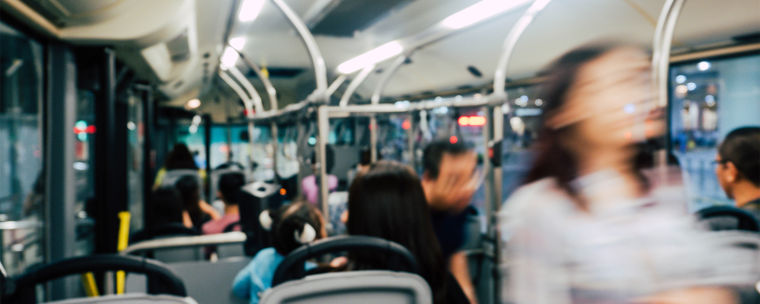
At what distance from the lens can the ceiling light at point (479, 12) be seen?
3211 millimetres

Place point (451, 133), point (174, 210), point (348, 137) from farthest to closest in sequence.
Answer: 1. point (348, 137)
2. point (451, 133)
3. point (174, 210)

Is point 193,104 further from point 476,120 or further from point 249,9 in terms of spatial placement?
point 476,120

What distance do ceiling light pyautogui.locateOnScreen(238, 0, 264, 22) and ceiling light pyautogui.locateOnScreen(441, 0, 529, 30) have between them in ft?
4.30

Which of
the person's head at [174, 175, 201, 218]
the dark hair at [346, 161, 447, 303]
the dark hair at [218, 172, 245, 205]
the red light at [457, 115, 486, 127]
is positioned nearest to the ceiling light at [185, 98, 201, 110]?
the person's head at [174, 175, 201, 218]

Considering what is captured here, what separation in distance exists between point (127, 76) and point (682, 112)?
3722 millimetres

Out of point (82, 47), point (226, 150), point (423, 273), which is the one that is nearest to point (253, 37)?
point (226, 150)

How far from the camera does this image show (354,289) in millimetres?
1364

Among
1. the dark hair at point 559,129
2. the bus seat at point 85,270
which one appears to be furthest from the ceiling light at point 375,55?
the bus seat at point 85,270

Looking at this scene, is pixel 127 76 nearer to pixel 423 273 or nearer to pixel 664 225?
pixel 423 273

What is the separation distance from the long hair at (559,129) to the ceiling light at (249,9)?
268 cm

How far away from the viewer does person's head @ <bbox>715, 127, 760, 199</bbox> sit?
8.43 feet

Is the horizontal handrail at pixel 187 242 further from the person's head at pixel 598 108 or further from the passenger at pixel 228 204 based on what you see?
the person's head at pixel 598 108

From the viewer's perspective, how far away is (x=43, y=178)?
232 cm

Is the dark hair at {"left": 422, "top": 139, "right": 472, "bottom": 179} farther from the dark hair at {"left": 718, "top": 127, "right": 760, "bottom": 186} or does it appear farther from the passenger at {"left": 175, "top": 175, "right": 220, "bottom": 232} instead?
the passenger at {"left": 175, "top": 175, "right": 220, "bottom": 232}
